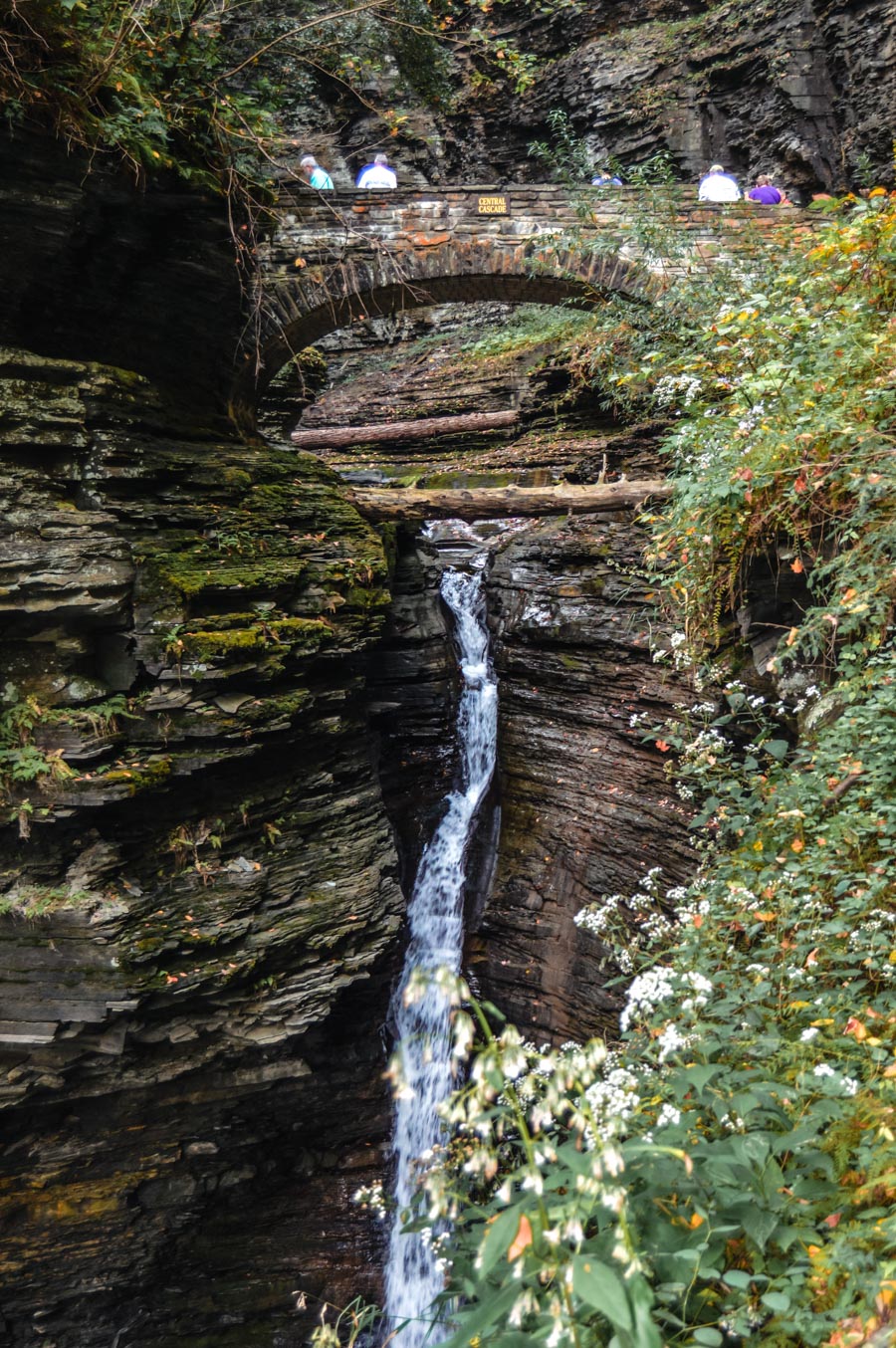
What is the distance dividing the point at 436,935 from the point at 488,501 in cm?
415

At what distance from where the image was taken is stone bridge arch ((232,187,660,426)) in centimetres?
760

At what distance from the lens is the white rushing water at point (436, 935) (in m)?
6.04

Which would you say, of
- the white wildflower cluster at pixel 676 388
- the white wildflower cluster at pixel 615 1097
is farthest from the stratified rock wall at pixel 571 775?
the white wildflower cluster at pixel 615 1097

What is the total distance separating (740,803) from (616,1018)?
9.44ft

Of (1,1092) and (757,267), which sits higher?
(757,267)

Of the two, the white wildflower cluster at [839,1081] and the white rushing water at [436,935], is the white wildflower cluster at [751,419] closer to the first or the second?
the white wildflower cluster at [839,1081]

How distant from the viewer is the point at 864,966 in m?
2.78

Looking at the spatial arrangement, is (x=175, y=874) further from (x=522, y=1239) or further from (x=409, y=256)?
(x=409, y=256)

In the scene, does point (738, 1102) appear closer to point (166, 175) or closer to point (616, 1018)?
point (616, 1018)

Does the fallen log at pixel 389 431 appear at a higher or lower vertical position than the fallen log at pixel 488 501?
higher

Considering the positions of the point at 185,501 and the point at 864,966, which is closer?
the point at 864,966

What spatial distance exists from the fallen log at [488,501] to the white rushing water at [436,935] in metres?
1.76

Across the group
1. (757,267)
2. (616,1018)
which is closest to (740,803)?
(616,1018)

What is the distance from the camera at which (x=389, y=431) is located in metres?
13.2
